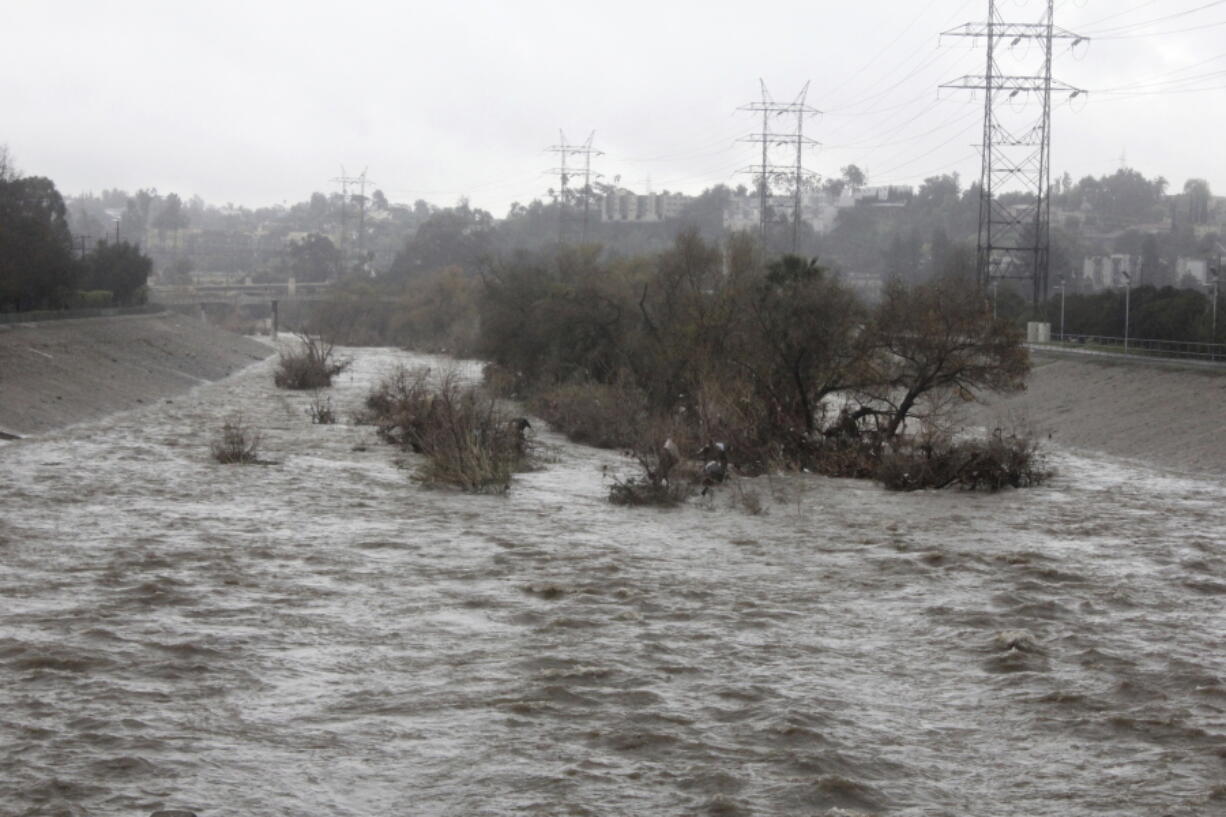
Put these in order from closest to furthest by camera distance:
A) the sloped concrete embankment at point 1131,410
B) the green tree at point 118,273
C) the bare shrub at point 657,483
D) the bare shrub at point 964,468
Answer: the bare shrub at point 657,483
the bare shrub at point 964,468
the sloped concrete embankment at point 1131,410
the green tree at point 118,273

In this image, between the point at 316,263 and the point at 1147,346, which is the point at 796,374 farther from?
the point at 316,263

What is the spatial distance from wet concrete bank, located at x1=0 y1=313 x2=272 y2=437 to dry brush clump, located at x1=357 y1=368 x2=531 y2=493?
34.4 feet

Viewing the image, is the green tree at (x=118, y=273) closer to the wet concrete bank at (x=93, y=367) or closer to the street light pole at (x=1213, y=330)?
the wet concrete bank at (x=93, y=367)

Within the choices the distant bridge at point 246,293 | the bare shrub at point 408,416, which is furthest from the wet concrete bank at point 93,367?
the distant bridge at point 246,293

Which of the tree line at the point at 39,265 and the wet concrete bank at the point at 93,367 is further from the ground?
the tree line at the point at 39,265

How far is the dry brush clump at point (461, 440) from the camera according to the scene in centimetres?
3028

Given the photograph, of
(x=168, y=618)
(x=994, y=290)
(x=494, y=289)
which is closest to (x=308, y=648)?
(x=168, y=618)

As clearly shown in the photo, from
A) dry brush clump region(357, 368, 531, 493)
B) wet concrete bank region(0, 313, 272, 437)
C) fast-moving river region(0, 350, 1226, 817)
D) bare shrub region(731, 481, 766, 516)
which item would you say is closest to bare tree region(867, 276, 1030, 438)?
bare shrub region(731, 481, 766, 516)

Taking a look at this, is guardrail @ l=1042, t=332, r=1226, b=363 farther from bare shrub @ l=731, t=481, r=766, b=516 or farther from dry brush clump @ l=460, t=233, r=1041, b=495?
bare shrub @ l=731, t=481, r=766, b=516

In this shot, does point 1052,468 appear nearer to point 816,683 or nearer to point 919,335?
point 919,335

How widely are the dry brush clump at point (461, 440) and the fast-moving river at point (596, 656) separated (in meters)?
1.23

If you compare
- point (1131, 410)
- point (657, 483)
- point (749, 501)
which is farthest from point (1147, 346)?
point (657, 483)

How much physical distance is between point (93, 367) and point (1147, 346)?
139 feet

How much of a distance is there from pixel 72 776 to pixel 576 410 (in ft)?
112
